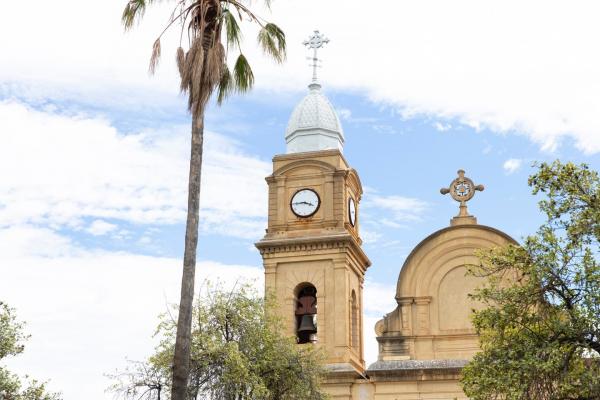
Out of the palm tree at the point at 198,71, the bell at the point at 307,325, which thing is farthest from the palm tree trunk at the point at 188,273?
the bell at the point at 307,325

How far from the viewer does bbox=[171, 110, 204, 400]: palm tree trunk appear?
1966 centimetres

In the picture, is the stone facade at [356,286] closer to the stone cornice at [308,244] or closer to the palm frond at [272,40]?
the stone cornice at [308,244]

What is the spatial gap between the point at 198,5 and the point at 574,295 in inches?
410

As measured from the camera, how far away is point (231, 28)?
902 inches

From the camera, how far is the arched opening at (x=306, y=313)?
129 feet

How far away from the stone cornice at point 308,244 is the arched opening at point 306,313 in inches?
62.1

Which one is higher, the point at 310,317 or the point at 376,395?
the point at 310,317

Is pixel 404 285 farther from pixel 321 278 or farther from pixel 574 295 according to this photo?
pixel 574 295

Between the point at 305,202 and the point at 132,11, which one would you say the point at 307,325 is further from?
the point at 132,11

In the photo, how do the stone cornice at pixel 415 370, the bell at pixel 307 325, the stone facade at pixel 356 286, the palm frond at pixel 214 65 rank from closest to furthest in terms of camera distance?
the palm frond at pixel 214 65 < the stone cornice at pixel 415 370 < the stone facade at pixel 356 286 < the bell at pixel 307 325

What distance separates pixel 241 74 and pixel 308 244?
52.5ft

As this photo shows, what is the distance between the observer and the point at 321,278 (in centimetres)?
3903

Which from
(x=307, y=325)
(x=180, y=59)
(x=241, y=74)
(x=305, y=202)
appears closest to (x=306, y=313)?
(x=307, y=325)

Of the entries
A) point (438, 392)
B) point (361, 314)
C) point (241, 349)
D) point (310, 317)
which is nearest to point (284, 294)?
point (310, 317)
